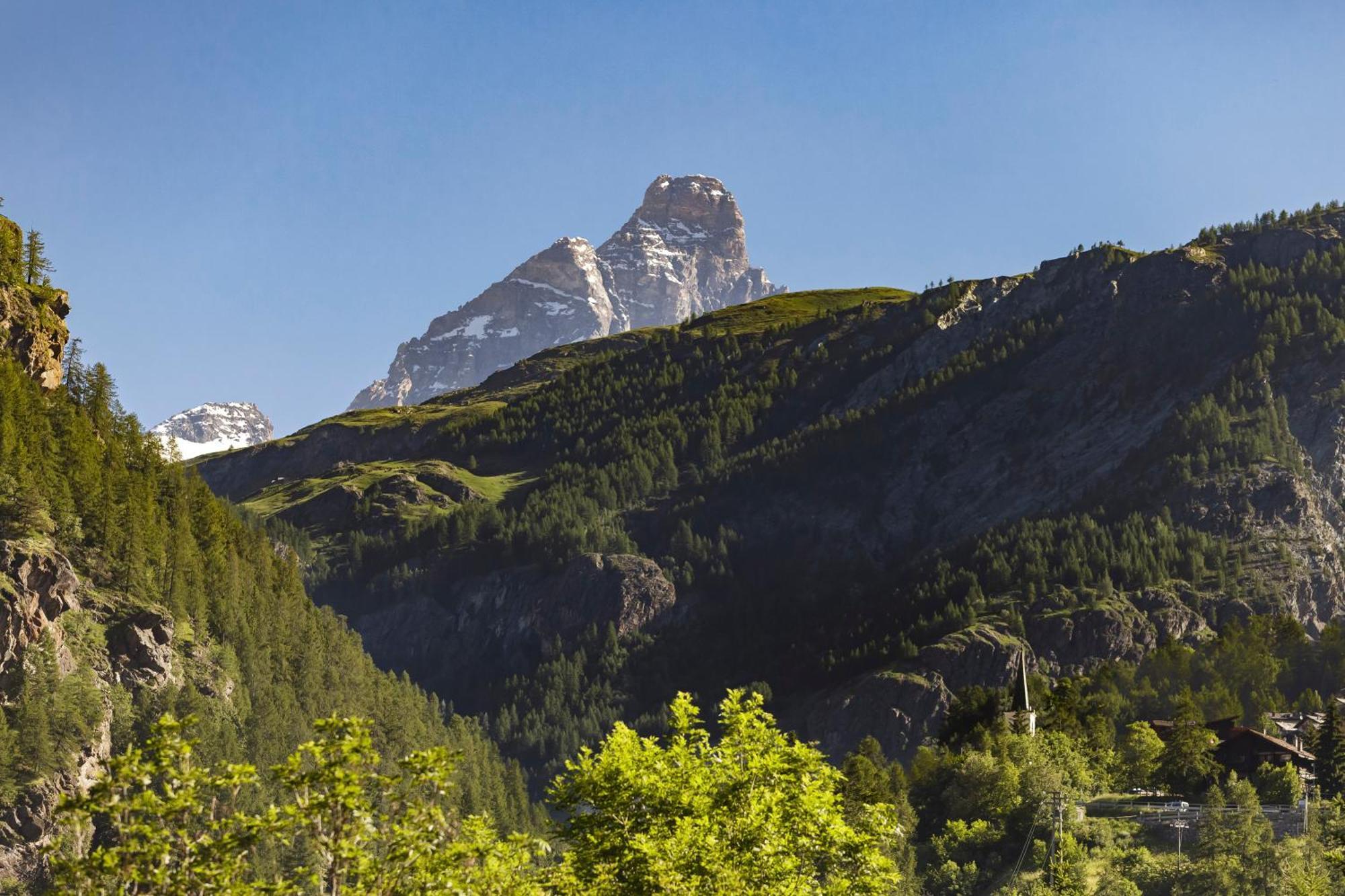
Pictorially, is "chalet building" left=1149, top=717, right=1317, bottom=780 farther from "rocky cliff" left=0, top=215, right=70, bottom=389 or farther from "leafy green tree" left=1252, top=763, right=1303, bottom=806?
A: "rocky cliff" left=0, top=215, right=70, bottom=389

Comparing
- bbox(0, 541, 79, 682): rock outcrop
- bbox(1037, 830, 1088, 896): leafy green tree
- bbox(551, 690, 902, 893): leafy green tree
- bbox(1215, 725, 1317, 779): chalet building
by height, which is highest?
bbox(0, 541, 79, 682): rock outcrop

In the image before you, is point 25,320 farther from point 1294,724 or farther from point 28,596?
point 1294,724

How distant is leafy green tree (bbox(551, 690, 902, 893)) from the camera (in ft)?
131

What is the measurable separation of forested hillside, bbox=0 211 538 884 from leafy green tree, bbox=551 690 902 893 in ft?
331

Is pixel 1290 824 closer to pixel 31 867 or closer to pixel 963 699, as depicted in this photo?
pixel 963 699

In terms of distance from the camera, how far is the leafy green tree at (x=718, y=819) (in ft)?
131

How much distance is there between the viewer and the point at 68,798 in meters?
25.2

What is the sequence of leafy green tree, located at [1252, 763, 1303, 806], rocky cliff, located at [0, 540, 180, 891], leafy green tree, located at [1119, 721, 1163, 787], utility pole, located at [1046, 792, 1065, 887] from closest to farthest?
1. utility pole, located at [1046, 792, 1065, 887]
2. leafy green tree, located at [1252, 763, 1303, 806]
3. rocky cliff, located at [0, 540, 180, 891]
4. leafy green tree, located at [1119, 721, 1163, 787]

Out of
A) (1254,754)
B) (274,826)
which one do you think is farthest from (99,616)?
(274,826)

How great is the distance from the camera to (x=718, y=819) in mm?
42531

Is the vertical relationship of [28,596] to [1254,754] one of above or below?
above

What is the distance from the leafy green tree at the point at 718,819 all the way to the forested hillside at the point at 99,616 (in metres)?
101

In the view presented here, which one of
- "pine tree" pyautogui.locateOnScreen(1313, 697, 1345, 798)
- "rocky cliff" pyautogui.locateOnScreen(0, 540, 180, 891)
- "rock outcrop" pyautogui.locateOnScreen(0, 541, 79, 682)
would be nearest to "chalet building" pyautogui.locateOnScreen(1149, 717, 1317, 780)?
"pine tree" pyautogui.locateOnScreen(1313, 697, 1345, 798)

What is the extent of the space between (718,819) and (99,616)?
→ 447ft
